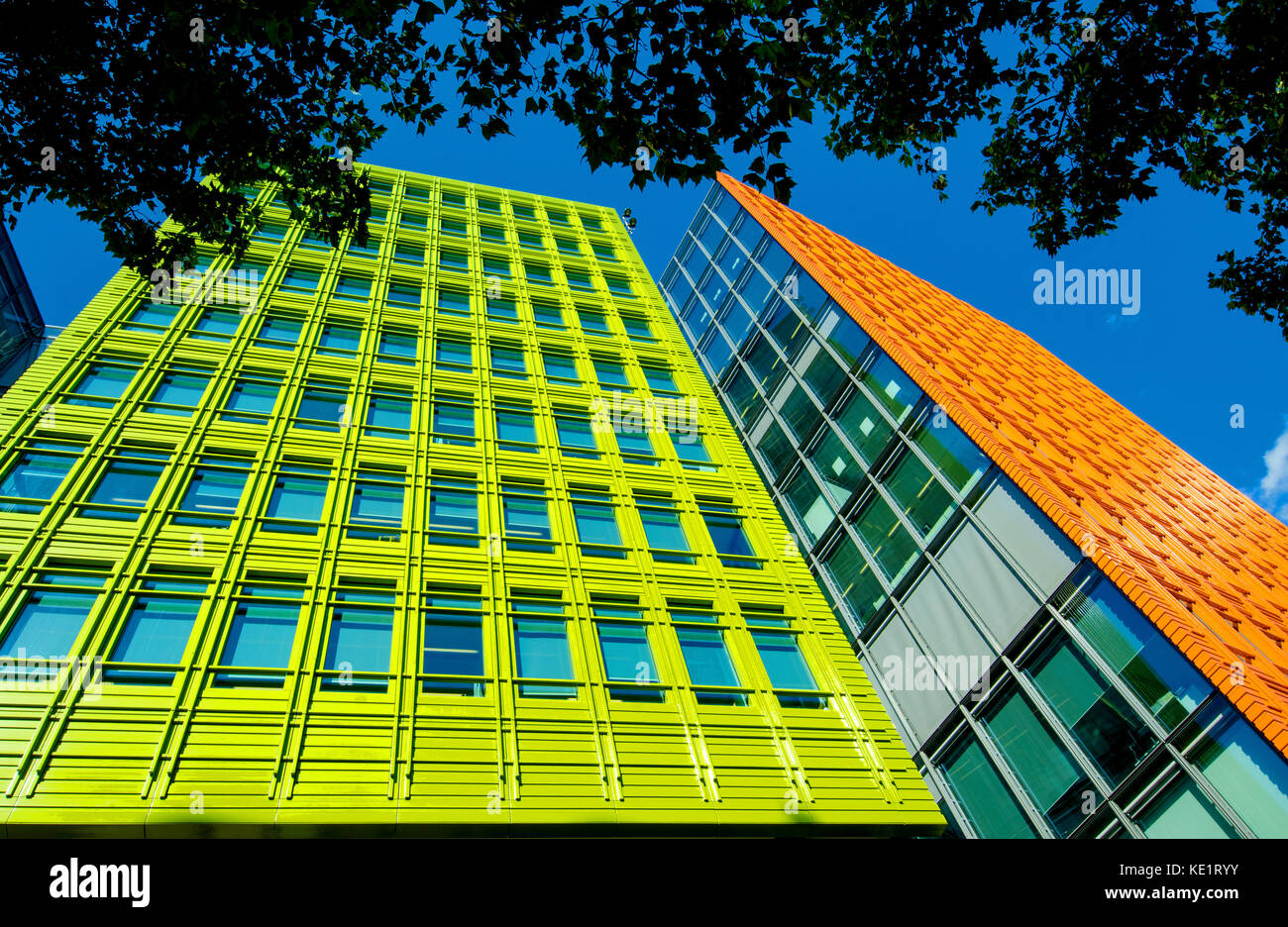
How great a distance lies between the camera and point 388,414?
17875 millimetres

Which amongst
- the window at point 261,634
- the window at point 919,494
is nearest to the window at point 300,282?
the window at point 261,634

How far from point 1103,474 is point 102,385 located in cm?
2618

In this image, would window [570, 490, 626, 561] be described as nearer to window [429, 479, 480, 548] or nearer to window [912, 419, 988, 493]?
window [429, 479, 480, 548]

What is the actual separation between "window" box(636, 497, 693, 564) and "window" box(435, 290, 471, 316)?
31.9 ft

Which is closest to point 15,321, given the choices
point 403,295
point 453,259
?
point 403,295

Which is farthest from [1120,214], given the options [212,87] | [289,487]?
[289,487]

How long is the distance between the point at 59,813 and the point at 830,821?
9966 mm

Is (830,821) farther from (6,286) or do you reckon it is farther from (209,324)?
(6,286)

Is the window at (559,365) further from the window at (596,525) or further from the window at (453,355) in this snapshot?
the window at (596,525)

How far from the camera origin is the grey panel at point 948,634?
15.9m

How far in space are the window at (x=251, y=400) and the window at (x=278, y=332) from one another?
1.63 metres

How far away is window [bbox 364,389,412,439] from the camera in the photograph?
17.3 m

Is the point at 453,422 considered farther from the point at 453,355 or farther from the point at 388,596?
the point at 388,596

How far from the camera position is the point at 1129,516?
18.9 meters
